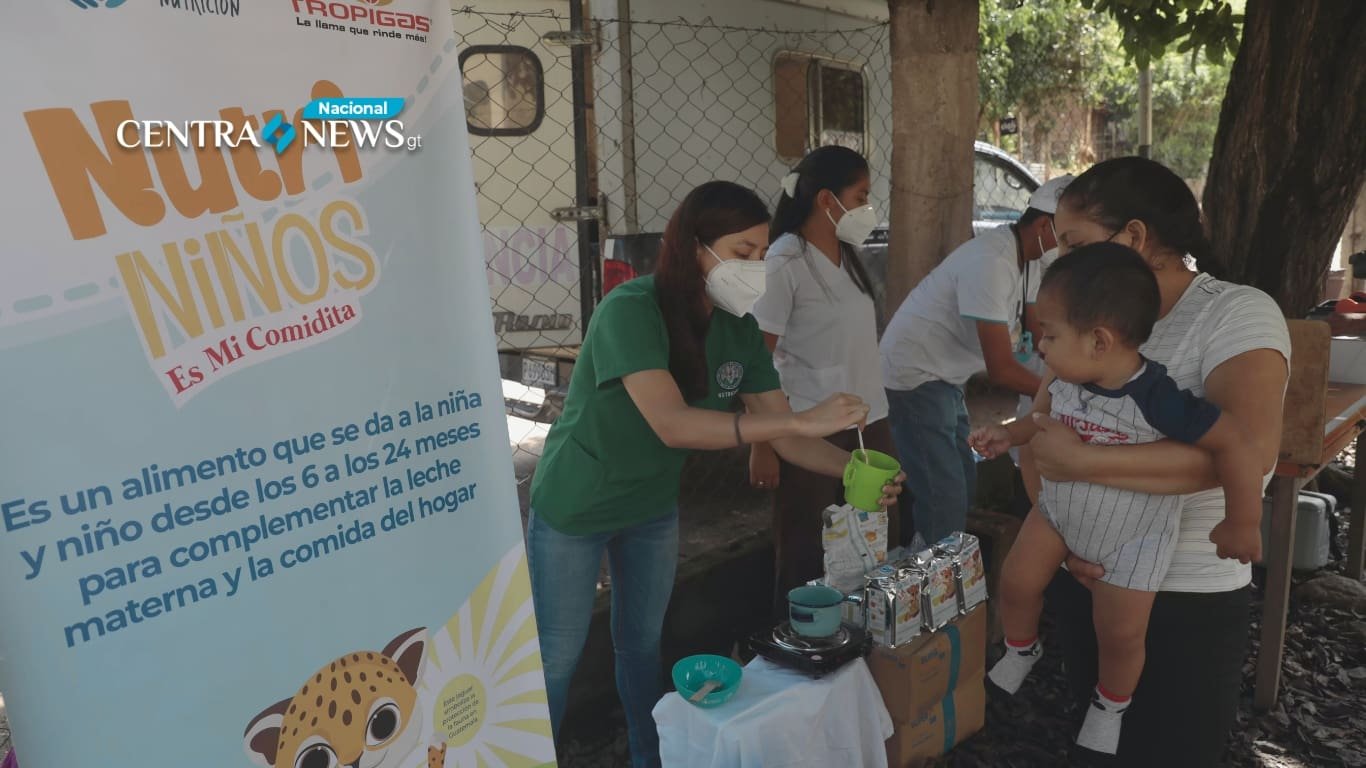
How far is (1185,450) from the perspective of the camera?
70.1 inches

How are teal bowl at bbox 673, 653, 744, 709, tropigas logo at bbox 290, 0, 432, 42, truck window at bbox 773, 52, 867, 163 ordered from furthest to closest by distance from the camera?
truck window at bbox 773, 52, 867, 163 < teal bowl at bbox 673, 653, 744, 709 < tropigas logo at bbox 290, 0, 432, 42

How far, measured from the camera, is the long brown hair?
2301 millimetres

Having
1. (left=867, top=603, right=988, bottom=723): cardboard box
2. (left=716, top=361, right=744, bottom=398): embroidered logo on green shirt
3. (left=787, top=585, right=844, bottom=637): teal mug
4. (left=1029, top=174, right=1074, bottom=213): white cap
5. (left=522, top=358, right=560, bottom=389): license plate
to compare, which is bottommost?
(left=867, top=603, right=988, bottom=723): cardboard box

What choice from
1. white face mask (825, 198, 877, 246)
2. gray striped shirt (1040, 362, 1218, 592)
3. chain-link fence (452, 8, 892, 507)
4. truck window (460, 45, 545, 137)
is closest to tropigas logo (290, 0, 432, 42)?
gray striped shirt (1040, 362, 1218, 592)

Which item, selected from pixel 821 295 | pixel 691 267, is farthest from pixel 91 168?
pixel 821 295

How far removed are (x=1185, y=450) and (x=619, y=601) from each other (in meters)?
1.43

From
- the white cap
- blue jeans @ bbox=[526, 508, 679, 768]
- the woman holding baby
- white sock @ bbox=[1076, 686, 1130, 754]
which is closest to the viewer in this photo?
the woman holding baby

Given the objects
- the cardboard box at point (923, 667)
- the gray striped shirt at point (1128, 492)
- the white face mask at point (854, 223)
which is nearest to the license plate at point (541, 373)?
the white face mask at point (854, 223)

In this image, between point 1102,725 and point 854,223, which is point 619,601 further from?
point 854,223

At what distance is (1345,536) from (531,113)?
4545 mm

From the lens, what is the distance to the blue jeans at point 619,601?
2.40m

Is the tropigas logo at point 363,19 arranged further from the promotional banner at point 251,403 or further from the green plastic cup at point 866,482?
the green plastic cup at point 866,482

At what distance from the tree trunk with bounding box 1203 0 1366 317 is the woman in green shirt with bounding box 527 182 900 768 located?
3185 millimetres

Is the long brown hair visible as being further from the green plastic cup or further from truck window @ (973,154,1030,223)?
truck window @ (973,154,1030,223)
